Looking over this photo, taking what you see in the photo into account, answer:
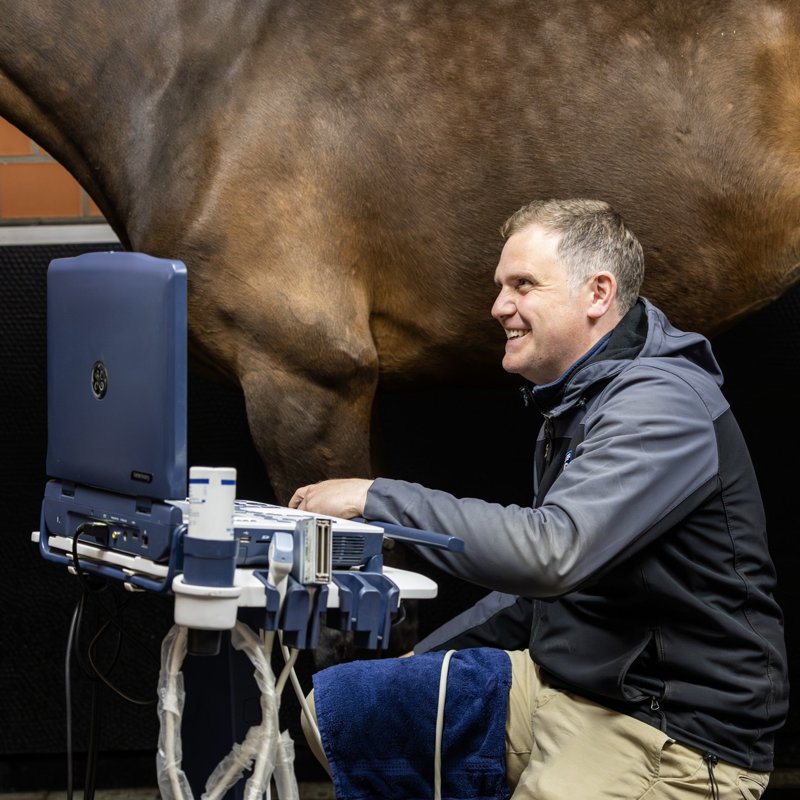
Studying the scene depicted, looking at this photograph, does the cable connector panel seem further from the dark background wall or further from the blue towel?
the dark background wall

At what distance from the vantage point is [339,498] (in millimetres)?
1261

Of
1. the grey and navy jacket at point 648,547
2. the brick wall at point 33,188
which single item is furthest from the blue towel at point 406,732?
the brick wall at point 33,188

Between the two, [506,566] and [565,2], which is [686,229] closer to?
[565,2]

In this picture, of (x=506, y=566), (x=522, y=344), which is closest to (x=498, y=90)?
(x=522, y=344)

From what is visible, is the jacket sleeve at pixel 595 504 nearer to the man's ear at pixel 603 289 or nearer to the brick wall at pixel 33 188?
the man's ear at pixel 603 289

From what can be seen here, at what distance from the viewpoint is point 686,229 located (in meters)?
1.83

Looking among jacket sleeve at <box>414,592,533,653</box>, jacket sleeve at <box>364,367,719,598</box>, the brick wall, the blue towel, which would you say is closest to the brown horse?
jacket sleeve at <box>414,592,533,653</box>

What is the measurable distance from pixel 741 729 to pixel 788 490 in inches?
51.8

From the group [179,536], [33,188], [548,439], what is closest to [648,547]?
[548,439]

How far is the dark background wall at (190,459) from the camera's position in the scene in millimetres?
2492

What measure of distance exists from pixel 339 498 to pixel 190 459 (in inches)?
52.1

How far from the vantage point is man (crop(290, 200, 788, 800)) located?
121 cm

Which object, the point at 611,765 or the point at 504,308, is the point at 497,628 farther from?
the point at 504,308

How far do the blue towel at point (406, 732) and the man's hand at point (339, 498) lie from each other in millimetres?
293
